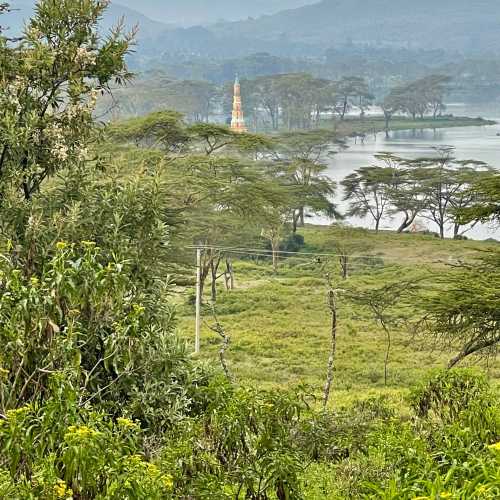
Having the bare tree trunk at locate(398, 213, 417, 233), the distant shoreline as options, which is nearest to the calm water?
the distant shoreline

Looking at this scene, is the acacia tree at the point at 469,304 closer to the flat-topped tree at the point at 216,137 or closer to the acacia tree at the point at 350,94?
the flat-topped tree at the point at 216,137

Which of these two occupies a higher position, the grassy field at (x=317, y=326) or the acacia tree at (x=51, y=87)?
the acacia tree at (x=51, y=87)

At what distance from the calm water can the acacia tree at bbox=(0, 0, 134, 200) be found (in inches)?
1220

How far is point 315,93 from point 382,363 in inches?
1752

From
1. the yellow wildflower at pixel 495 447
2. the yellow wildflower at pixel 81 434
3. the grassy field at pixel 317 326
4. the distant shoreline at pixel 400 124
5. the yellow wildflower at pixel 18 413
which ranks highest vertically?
the distant shoreline at pixel 400 124

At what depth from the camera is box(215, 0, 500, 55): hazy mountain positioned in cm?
16375

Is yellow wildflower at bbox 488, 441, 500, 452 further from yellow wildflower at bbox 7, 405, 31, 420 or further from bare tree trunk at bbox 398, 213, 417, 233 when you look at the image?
bare tree trunk at bbox 398, 213, 417, 233

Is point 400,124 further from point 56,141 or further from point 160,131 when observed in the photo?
point 56,141

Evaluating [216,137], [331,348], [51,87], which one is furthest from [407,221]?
[51,87]

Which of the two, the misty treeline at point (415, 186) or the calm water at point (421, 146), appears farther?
the calm water at point (421, 146)

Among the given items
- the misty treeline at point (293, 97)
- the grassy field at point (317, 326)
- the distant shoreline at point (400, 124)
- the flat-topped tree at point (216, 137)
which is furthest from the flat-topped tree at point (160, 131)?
the distant shoreline at point (400, 124)

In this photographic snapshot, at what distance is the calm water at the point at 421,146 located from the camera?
144ft

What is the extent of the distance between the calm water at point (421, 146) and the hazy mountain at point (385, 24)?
95.6 m

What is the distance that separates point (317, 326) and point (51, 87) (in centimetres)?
1146
